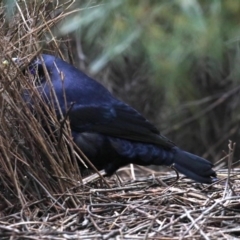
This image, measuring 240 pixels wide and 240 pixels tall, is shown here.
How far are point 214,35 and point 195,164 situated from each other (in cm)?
178

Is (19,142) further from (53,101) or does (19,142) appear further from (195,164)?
(195,164)

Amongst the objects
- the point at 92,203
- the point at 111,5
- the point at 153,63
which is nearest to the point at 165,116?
the point at 153,63

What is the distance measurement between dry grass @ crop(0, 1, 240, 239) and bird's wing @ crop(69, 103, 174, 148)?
44 centimetres

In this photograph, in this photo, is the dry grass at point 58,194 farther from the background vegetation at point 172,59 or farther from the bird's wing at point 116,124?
the background vegetation at point 172,59

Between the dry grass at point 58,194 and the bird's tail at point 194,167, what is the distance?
0.06m

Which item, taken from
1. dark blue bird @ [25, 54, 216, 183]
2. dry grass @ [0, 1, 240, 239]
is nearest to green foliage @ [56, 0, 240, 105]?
dark blue bird @ [25, 54, 216, 183]

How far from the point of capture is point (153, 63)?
590cm

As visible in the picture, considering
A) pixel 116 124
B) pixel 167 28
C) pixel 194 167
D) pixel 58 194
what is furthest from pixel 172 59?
pixel 58 194

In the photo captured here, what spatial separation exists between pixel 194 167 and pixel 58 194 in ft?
2.53

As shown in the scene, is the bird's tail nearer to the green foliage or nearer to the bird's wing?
the bird's wing

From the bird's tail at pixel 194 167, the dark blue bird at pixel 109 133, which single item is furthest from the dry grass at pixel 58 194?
the dark blue bird at pixel 109 133

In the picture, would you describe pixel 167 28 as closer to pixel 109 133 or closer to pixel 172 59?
pixel 172 59

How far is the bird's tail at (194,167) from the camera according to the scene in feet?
12.7

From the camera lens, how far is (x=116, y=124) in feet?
14.0
